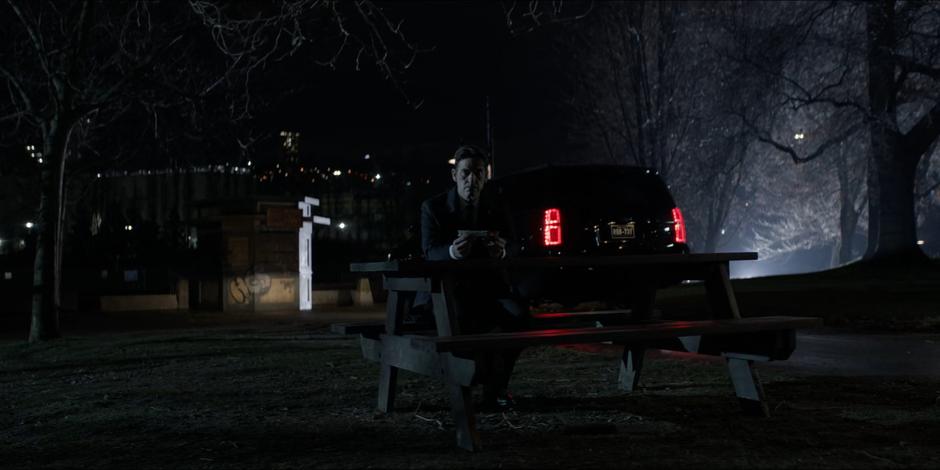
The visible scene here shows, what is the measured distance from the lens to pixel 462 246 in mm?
5793

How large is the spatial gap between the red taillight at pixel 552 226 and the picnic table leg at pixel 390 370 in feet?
15.4

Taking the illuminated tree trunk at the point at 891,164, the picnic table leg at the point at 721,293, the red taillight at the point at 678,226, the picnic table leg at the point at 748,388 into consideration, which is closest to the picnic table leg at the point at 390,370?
the picnic table leg at the point at 721,293

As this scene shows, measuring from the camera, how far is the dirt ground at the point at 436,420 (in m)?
4.88

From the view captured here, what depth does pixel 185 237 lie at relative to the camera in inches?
1762

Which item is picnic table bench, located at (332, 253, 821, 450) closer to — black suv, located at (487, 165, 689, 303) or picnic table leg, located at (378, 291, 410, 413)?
picnic table leg, located at (378, 291, 410, 413)

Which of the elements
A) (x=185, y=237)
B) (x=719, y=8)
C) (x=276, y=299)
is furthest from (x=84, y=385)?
(x=185, y=237)

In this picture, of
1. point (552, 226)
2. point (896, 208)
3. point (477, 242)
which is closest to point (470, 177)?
point (477, 242)

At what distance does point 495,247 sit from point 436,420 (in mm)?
1245

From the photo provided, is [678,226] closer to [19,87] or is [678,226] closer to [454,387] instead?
[454,387]

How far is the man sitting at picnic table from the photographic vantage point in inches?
240

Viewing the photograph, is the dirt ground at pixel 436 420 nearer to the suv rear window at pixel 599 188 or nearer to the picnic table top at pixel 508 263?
the picnic table top at pixel 508 263

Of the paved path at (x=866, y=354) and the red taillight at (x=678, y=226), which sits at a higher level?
the red taillight at (x=678, y=226)

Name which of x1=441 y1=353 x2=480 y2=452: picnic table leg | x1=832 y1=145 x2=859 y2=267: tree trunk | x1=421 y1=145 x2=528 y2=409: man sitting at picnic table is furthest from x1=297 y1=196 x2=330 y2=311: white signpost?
x1=832 y1=145 x2=859 y2=267: tree trunk

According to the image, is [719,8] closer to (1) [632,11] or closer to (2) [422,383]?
(1) [632,11]
